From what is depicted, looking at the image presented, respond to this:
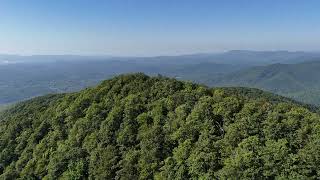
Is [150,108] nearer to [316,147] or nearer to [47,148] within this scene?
[47,148]

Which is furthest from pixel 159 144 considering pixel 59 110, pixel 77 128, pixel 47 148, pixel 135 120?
pixel 59 110

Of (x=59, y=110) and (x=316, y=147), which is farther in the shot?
(x=59, y=110)

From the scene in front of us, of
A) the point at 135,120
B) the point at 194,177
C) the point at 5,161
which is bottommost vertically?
the point at 5,161

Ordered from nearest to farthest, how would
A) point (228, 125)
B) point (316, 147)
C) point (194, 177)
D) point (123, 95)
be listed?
point (316, 147) < point (194, 177) < point (228, 125) < point (123, 95)

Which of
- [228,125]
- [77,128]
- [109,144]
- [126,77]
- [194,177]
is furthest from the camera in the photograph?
[126,77]

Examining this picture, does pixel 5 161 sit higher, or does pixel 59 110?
pixel 59 110

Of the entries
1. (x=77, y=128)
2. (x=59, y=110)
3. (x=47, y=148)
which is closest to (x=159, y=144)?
(x=77, y=128)
